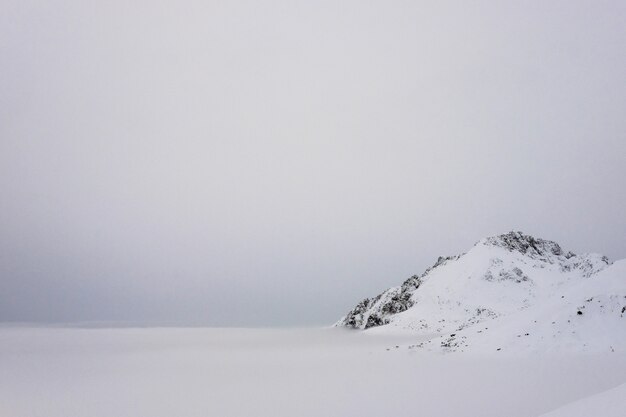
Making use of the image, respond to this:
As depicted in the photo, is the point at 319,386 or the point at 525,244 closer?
the point at 319,386

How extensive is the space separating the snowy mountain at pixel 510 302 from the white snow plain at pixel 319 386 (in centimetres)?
332

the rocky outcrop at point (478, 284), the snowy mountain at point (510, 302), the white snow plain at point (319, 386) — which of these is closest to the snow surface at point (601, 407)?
the white snow plain at point (319, 386)

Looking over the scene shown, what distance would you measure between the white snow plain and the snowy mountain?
332 cm

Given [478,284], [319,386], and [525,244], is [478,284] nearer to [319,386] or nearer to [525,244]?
[525,244]

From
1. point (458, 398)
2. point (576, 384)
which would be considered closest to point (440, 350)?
point (576, 384)

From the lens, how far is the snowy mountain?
33.3 metres

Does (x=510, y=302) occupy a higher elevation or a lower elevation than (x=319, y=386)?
higher

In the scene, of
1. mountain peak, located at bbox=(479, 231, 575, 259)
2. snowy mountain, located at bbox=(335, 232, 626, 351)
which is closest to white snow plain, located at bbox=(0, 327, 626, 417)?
snowy mountain, located at bbox=(335, 232, 626, 351)

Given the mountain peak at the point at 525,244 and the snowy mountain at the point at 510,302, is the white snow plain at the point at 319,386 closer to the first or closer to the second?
the snowy mountain at the point at 510,302

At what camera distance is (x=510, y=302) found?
76562 mm

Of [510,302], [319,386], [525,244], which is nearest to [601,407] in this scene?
[319,386]

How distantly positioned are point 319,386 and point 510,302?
6759 centimetres

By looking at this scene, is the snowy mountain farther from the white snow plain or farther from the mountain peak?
the white snow plain

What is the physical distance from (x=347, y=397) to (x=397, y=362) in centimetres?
1429
